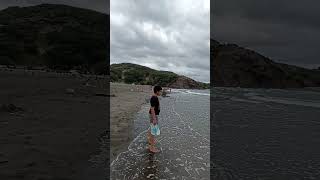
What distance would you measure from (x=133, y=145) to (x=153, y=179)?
13.0 feet

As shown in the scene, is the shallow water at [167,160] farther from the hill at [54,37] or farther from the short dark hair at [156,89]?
the hill at [54,37]

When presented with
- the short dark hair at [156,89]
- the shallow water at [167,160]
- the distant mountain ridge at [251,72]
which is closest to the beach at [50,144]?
the shallow water at [167,160]

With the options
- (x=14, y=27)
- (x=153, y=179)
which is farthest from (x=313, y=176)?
(x=14, y=27)

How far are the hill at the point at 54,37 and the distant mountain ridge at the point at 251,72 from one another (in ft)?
206

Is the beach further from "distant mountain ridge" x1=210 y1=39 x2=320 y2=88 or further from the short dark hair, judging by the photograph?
"distant mountain ridge" x1=210 y1=39 x2=320 y2=88

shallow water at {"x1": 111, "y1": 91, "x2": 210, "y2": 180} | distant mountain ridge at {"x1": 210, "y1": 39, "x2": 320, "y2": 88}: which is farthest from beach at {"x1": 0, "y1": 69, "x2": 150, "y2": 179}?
distant mountain ridge at {"x1": 210, "y1": 39, "x2": 320, "y2": 88}

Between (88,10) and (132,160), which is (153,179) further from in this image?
(88,10)

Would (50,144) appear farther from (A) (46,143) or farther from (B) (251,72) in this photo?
(B) (251,72)

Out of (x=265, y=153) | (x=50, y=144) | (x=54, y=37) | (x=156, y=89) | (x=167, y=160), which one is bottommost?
(x=265, y=153)

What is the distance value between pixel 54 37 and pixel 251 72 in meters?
87.5

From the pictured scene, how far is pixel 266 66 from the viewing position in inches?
Result: 6191

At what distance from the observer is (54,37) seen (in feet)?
409

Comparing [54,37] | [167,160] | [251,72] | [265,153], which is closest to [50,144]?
[167,160]

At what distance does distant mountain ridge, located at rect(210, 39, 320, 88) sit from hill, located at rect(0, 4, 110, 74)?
2471 inches
